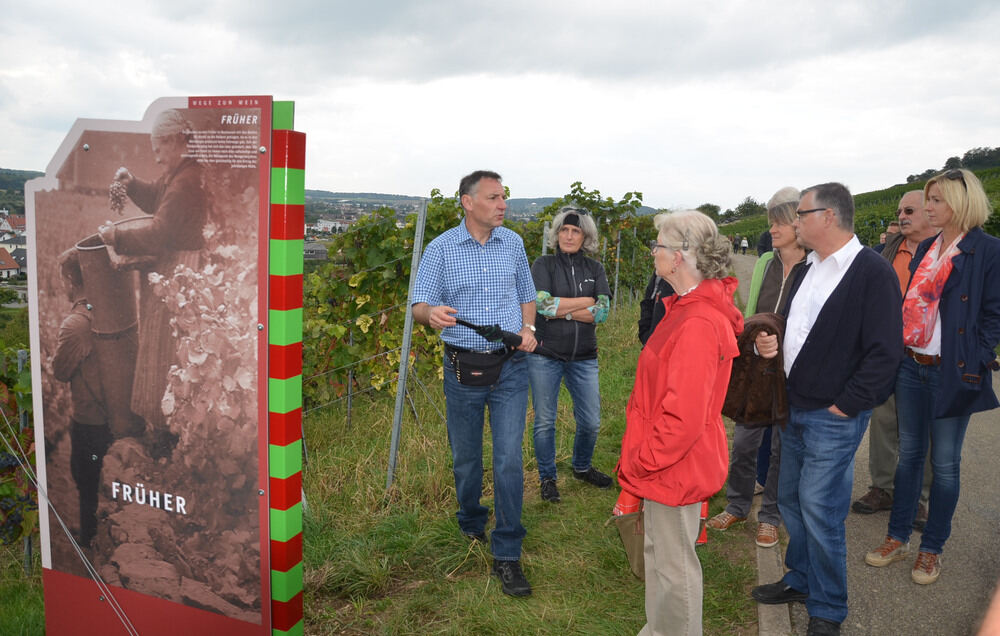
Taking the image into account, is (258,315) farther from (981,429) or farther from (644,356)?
(981,429)

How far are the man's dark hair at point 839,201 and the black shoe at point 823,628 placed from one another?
5.47 feet

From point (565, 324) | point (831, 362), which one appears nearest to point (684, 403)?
point (831, 362)

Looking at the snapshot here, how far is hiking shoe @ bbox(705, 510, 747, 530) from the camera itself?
4.08 m

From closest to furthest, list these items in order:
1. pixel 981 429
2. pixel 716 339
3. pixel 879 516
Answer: pixel 716 339 → pixel 879 516 → pixel 981 429

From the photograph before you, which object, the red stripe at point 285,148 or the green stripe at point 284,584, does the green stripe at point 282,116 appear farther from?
the green stripe at point 284,584

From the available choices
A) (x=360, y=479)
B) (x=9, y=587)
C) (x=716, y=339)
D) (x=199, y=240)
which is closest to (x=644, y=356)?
(x=716, y=339)

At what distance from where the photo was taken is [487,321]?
347 centimetres

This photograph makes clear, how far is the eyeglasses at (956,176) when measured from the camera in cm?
322

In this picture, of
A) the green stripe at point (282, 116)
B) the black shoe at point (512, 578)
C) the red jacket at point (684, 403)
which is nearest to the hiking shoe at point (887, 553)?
the red jacket at point (684, 403)

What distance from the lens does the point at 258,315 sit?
6.96 feet

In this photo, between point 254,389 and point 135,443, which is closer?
point 254,389

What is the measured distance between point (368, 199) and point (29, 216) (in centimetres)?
320

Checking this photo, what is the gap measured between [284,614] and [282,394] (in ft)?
2.57

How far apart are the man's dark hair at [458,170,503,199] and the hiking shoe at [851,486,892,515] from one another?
3.06 meters
